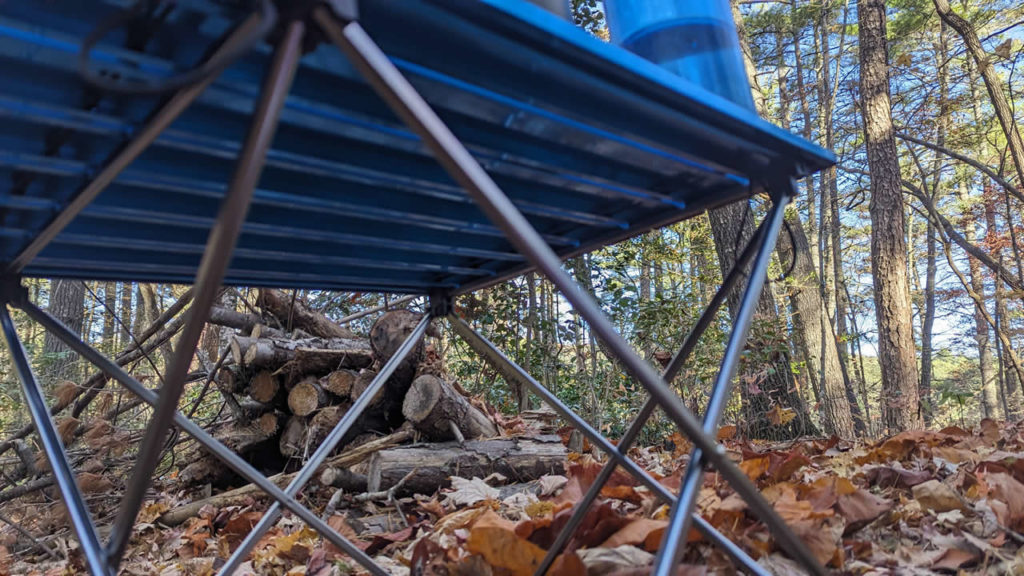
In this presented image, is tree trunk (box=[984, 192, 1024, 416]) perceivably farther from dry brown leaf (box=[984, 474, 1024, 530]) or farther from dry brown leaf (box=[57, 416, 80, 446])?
dry brown leaf (box=[57, 416, 80, 446])

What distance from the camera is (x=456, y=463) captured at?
2.74 meters

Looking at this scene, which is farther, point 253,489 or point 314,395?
point 314,395

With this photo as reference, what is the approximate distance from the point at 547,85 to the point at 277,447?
11.0 ft

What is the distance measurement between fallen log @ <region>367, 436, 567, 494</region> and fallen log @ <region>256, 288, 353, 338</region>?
1622mm

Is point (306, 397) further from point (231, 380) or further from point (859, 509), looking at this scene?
point (859, 509)

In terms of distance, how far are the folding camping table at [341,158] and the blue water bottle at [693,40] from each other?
165 mm

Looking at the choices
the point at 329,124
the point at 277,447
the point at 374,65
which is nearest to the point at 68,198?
the point at 329,124

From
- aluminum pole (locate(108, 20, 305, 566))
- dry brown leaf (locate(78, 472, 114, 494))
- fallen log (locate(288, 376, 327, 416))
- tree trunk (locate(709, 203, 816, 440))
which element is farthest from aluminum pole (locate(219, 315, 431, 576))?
tree trunk (locate(709, 203, 816, 440))

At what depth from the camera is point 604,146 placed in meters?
0.97

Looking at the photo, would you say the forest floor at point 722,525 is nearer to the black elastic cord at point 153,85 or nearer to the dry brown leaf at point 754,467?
the dry brown leaf at point 754,467

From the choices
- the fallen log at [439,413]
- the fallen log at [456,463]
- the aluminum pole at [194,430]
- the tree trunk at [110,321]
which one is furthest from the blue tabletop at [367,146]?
the tree trunk at [110,321]

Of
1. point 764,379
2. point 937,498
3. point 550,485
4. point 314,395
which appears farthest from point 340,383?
point 764,379

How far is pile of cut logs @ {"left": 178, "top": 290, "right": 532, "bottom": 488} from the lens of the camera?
319 cm

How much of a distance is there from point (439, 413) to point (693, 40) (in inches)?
91.6
